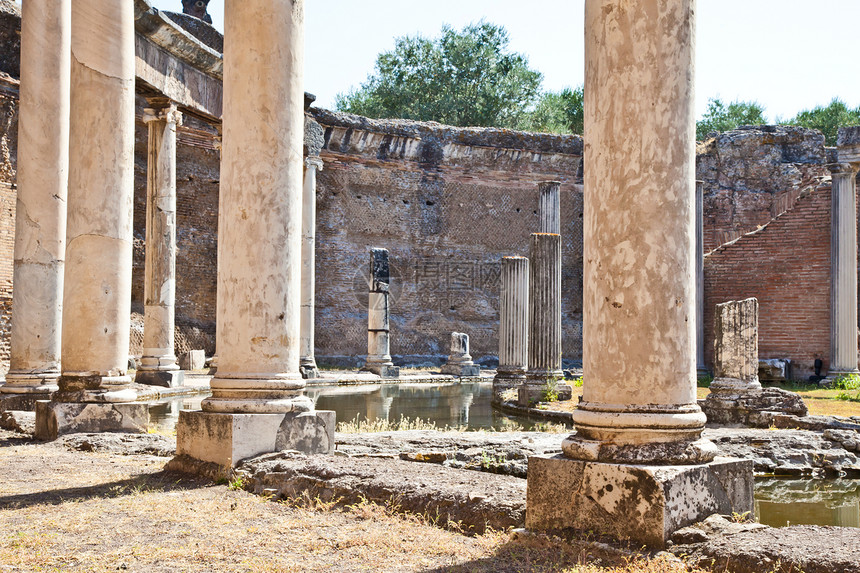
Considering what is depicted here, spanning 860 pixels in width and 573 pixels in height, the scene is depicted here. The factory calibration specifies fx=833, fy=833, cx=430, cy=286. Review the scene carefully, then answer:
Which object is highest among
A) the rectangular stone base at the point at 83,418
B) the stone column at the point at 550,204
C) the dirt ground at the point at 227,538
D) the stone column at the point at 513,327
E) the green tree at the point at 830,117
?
the green tree at the point at 830,117

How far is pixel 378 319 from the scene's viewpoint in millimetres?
21328

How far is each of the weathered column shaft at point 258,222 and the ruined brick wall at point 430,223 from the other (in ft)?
63.0

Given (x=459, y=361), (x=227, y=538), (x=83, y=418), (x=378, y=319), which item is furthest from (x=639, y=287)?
(x=459, y=361)

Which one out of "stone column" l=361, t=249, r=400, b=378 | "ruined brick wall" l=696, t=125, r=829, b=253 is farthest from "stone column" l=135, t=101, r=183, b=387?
"ruined brick wall" l=696, t=125, r=829, b=253

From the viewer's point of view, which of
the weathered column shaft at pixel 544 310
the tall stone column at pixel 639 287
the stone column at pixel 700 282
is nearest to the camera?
the tall stone column at pixel 639 287

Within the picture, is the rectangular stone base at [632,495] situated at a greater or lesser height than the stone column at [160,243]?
lesser

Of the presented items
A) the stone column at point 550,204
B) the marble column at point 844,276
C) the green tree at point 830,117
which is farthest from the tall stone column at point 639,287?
the green tree at point 830,117

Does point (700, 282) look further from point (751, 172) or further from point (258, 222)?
point (258, 222)

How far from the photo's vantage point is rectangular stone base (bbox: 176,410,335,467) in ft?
17.0

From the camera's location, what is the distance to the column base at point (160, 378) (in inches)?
534

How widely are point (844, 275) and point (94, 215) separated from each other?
15.3 meters

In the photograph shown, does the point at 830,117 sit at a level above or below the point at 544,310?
above

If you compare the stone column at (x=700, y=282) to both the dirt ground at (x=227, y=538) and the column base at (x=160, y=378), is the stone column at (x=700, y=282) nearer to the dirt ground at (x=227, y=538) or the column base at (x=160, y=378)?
the column base at (x=160, y=378)

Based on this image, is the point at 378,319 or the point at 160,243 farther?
the point at 378,319
